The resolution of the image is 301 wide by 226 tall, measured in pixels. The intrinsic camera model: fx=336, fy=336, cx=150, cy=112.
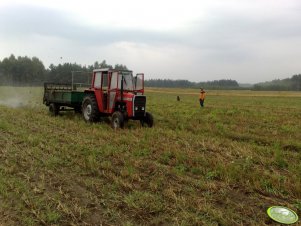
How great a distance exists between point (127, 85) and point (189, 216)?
306 inches

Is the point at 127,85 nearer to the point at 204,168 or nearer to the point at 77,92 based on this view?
the point at 77,92

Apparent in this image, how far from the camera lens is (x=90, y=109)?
494 inches

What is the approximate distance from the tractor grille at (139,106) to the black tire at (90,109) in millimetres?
1946

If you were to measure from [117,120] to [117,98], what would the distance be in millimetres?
948

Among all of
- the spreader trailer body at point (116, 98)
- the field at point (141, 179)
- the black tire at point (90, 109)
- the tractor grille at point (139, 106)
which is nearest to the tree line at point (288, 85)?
the black tire at point (90, 109)

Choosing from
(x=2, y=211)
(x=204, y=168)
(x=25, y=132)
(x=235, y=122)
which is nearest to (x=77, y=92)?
(x=25, y=132)

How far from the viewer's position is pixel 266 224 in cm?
414

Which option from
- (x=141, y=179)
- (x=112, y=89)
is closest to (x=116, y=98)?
(x=112, y=89)

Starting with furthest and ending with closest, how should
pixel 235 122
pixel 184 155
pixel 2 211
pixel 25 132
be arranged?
pixel 235 122 → pixel 25 132 → pixel 184 155 → pixel 2 211

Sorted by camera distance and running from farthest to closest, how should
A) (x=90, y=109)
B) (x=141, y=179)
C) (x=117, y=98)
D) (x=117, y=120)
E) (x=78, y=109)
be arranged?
(x=78, y=109) < (x=90, y=109) < (x=117, y=98) < (x=117, y=120) < (x=141, y=179)

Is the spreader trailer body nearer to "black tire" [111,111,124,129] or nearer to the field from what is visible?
"black tire" [111,111,124,129]

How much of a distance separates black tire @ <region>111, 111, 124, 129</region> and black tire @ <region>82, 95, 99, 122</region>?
51.9 inches

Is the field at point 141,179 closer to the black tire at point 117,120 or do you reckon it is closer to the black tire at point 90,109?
the black tire at point 117,120

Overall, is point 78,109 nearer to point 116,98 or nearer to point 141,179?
point 116,98
